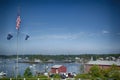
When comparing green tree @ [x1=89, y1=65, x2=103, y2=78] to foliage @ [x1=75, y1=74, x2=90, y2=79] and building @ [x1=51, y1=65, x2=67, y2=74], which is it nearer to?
foliage @ [x1=75, y1=74, x2=90, y2=79]

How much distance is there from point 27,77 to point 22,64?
298 millimetres

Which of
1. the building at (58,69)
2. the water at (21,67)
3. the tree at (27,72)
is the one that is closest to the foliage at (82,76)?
the water at (21,67)

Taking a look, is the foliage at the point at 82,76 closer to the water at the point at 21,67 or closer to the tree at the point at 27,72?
the water at the point at 21,67

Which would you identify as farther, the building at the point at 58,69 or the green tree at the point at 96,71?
the building at the point at 58,69

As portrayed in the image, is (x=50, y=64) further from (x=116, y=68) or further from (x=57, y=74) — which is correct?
(x=116, y=68)

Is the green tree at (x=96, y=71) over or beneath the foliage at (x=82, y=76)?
over

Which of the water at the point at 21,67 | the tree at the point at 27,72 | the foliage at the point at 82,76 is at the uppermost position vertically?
the water at the point at 21,67

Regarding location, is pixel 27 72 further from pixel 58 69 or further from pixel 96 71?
pixel 96 71

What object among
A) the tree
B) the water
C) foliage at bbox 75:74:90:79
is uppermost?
the water

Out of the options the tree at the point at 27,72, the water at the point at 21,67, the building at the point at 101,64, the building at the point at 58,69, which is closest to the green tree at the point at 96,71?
the building at the point at 101,64

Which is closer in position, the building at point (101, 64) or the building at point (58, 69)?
the building at point (101, 64)

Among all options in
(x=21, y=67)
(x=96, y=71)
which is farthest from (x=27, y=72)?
(x=96, y=71)

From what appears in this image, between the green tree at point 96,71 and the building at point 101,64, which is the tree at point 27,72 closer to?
the building at point 101,64

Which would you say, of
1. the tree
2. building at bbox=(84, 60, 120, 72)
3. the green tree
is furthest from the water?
the green tree
